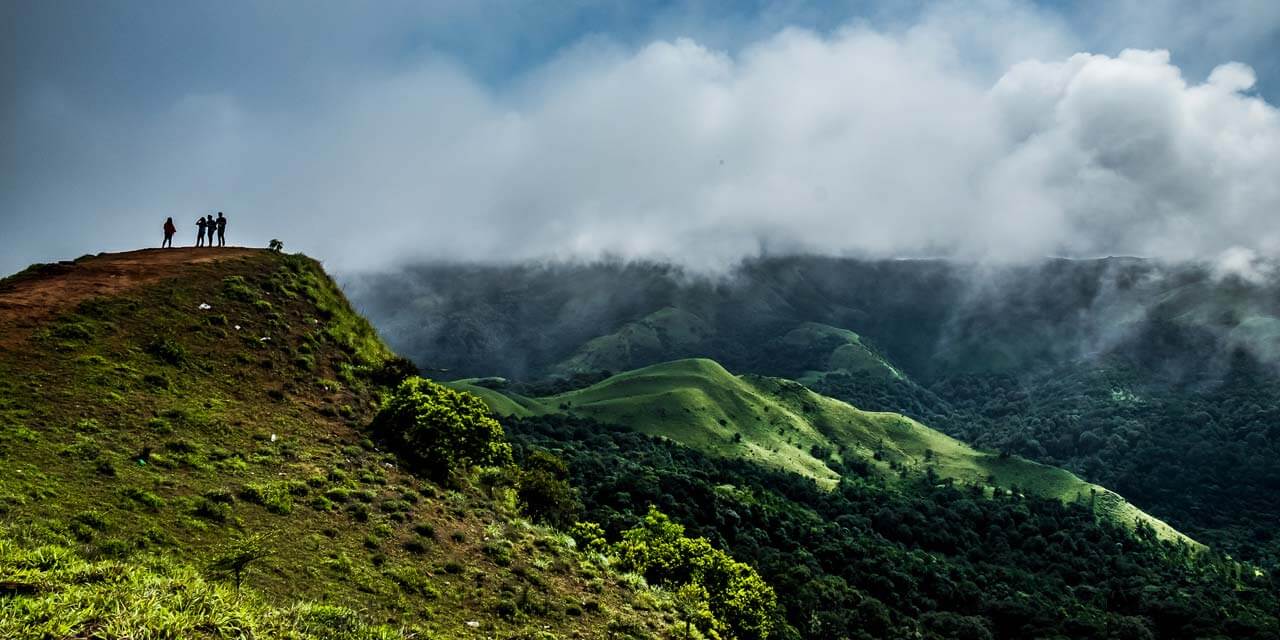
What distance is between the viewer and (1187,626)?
A: 403ft

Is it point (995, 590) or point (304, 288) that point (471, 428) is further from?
point (995, 590)

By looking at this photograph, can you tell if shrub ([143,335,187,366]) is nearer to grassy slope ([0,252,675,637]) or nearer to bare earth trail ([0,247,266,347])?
grassy slope ([0,252,675,637])

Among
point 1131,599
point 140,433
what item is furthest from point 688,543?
point 1131,599

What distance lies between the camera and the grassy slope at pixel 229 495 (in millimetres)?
17922

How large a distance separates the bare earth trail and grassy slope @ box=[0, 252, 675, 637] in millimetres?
1104

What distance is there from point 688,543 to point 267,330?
145 ft

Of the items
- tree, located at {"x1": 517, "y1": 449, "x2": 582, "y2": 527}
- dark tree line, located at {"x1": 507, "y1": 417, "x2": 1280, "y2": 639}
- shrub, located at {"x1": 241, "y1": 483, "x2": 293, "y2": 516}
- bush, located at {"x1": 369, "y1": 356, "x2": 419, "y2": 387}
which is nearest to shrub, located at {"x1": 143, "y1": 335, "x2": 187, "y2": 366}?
bush, located at {"x1": 369, "y1": 356, "x2": 419, "y2": 387}

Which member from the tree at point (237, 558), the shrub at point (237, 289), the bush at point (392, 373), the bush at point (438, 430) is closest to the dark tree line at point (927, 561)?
the bush at point (392, 373)

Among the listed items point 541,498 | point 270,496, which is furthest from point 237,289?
point 541,498

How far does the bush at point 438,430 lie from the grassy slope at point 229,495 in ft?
5.79

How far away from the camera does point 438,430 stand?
120 ft

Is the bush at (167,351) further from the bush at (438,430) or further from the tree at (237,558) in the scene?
the tree at (237,558)

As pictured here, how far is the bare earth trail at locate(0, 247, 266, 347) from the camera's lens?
33688mm

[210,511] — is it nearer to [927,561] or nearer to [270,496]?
[270,496]
